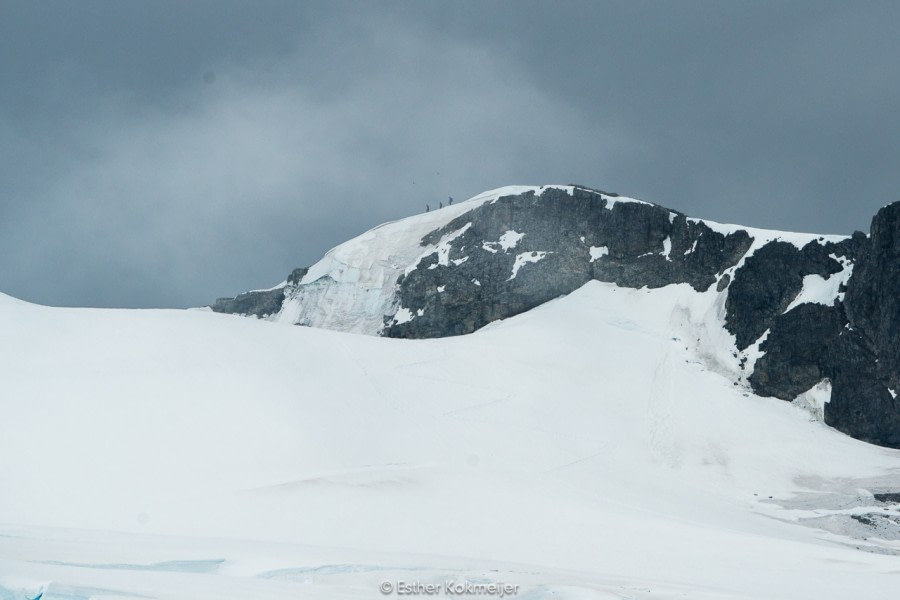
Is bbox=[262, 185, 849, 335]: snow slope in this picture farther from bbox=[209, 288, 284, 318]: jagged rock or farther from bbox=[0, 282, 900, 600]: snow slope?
bbox=[0, 282, 900, 600]: snow slope

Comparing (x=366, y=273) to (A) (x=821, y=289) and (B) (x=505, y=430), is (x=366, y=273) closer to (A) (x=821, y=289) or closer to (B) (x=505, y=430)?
(B) (x=505, y=430)

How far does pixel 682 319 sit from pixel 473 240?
21371 mm

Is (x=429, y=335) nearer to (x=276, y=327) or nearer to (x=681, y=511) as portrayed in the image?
(x=276, y=327)

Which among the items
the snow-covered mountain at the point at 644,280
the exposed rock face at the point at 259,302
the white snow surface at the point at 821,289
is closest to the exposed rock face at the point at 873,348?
the snow-covered mountain at the point at 644,280

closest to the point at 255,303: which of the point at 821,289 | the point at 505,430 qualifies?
the point at 505,430

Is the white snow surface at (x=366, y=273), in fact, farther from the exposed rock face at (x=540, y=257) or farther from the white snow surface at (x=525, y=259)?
the white snow surface at (x=525, y=259)

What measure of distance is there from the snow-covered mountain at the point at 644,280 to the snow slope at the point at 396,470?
350 centimetres

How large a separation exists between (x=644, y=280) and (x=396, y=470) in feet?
128

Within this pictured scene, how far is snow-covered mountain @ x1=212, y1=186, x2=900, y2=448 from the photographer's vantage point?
5362cm

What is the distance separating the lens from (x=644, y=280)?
6862cm

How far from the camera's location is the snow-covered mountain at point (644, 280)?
5362cm

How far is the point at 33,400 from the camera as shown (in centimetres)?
3194

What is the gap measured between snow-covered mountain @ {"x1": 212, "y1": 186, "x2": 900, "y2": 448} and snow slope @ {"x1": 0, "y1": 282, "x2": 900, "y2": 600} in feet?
11.5

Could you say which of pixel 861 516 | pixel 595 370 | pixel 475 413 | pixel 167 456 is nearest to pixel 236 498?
pixel 167 456
